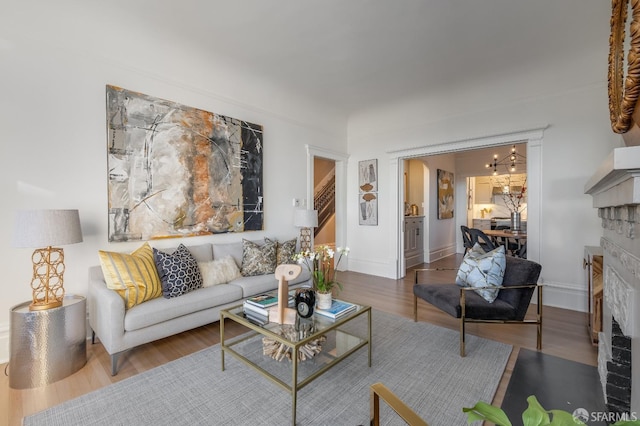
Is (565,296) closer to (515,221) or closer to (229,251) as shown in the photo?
(515,221)

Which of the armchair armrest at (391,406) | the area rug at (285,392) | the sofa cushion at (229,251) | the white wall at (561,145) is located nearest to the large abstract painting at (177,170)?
the sofa cushion at (229,251)

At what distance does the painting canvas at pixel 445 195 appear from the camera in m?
7.32

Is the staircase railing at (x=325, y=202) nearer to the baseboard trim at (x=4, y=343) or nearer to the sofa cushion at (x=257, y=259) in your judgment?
the sofa cushion at (x=257, y=259)

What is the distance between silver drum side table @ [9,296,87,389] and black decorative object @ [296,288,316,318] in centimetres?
181

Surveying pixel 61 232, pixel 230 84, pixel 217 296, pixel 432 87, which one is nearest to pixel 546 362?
pixel 217 296

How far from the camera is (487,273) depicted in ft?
8.95

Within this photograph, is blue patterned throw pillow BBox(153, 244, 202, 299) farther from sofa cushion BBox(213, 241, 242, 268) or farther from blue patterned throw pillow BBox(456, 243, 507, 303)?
blue patterned throw pillow BBox(456, 243, 507, 303)

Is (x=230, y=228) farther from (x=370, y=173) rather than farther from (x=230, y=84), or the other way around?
(x=370, y=173)

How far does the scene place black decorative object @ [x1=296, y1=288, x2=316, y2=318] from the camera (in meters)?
2.13

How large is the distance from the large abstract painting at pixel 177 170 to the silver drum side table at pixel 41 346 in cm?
94

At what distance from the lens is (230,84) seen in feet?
12.8

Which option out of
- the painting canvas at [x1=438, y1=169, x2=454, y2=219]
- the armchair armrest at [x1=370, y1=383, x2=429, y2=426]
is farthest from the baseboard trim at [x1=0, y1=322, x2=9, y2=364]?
the painting canvas at [x1=438, y1=169, x2=454, y2=219]

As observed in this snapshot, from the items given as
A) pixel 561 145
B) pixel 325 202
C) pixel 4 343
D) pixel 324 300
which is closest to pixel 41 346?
pixel 4 343

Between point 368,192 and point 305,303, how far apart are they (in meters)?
3.82
